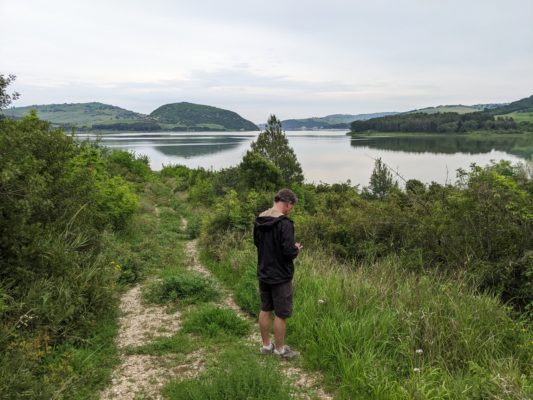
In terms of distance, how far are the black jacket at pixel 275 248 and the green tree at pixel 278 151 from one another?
22312 mm

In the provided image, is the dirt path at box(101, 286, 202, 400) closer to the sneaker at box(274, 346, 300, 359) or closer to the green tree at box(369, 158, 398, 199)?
the sneaker at box(274, 346, 300, 359)

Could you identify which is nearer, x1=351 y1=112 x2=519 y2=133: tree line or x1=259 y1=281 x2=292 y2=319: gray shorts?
x1=259 y1=281 x2=292 y2=319: gray shorts

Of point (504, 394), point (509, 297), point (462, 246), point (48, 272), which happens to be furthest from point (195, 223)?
point (504, 394)

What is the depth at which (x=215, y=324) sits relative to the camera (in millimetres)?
5617

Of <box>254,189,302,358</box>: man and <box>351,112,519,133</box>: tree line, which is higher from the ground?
<box>351,112,519,133</box>: tree line

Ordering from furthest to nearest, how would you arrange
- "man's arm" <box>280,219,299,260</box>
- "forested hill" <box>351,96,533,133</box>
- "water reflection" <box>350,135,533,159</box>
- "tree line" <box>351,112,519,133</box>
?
"tree line" <box>351,112,519,133</box>
"forested hill" <box>351,96,533,133</box>
"water reflection" <box>350,135,533,159</box>
"man's arm" <box>280,219,299,260</box>

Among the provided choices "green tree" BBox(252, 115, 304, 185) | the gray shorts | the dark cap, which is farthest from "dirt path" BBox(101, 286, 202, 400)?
"green tree" BBox(252, 115, 304, 185)

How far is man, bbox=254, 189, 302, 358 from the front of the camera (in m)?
4.49

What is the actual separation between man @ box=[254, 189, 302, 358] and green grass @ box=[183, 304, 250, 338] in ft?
3.31

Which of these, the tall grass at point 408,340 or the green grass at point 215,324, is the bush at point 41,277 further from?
the tall grass at point 408,340

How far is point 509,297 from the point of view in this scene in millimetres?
6609

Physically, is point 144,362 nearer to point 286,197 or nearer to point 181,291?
point 181,291

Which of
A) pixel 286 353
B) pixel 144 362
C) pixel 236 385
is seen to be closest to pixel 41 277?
pixel 144 362

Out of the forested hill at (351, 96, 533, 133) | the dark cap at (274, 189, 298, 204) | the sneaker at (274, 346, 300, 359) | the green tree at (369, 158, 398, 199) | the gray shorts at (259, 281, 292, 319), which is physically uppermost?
the forested hill at (351, 96, 533, 133)
